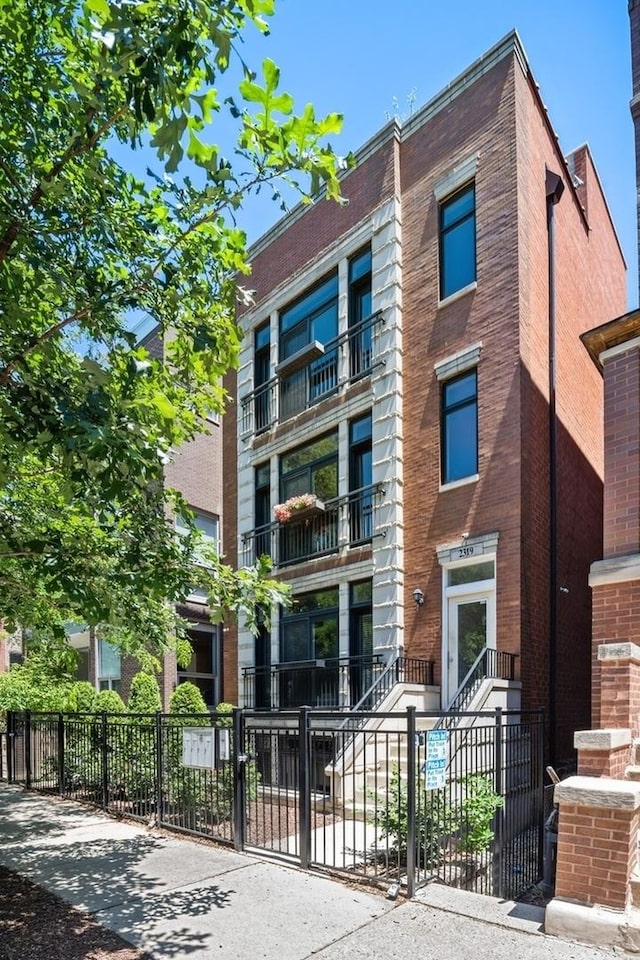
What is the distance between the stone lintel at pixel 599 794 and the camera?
4.53 meters

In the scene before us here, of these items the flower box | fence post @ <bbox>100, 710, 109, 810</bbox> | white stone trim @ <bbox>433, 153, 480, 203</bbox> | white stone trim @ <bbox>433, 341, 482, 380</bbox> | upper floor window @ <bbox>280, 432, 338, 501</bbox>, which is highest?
white stone trim @ <bbox>433, 153, 480, 203</bbox>

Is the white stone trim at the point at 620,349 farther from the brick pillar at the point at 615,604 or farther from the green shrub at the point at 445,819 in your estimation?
the green shrub at the point at 445,819

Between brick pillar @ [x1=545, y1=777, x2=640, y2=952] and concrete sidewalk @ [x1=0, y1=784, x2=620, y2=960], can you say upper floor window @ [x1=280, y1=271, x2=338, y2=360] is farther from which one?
brick pillar @ [x1=545, y1=777, x2=640, y2=952]

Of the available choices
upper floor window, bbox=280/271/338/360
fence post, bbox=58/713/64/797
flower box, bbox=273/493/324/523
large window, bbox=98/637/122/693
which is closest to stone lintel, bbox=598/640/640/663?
fence post, bbox=58/713/64/797

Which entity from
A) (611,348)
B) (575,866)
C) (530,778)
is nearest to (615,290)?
(611,348)

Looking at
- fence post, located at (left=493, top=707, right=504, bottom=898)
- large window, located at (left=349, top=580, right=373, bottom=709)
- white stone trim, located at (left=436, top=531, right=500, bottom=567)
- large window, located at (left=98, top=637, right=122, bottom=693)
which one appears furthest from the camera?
large window, located at (left=98, top=637, right=122, bottom=693)

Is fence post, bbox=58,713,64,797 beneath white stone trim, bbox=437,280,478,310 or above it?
beneath

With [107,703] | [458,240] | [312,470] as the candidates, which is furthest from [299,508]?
[458,240]

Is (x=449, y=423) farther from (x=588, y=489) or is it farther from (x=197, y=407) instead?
(x=197, y=407)

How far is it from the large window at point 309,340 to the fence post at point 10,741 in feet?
26.8

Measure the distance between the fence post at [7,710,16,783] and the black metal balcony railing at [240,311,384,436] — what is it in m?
8.01

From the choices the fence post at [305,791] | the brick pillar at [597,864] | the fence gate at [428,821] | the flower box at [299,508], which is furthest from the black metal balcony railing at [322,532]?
the brick pillar at [597,864]

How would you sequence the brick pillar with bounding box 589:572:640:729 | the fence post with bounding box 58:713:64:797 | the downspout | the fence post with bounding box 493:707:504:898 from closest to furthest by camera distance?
the fence post with bounding box 493:707:504:898 → the brick pillar with bounding box 589:572:640:729 → the fence post with bounding box 58:713:64:797 → the downspout

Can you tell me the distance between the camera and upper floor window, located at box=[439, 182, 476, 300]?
12297 mm
